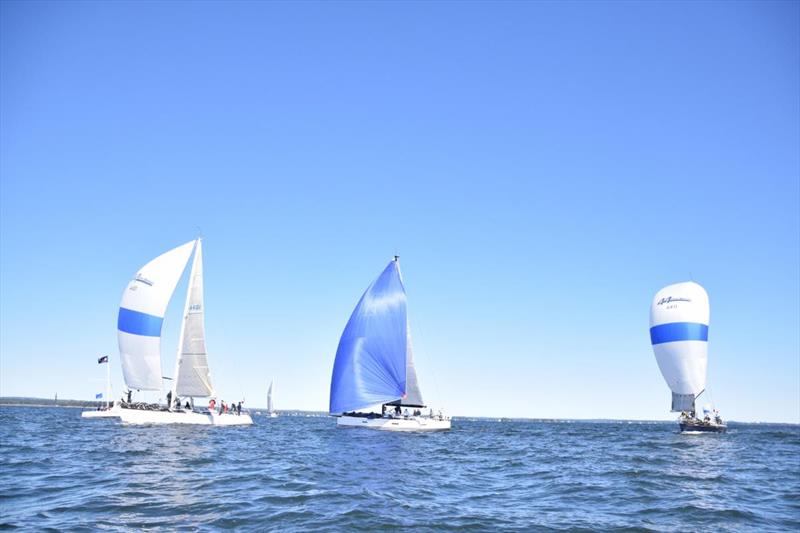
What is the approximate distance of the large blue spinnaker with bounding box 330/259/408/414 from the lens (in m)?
57.2

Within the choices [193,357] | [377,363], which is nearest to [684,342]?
[377,363]

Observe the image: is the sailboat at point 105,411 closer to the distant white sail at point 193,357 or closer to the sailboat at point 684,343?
the distant white sail at point 193,357

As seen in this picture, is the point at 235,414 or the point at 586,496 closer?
the point at 586,496

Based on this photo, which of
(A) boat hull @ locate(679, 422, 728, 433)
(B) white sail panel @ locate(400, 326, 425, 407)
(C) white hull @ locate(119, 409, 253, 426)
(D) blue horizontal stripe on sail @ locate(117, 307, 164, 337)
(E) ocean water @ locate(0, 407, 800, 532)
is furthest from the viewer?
(A) boat hull @ locate(679, 422, 728, 433)

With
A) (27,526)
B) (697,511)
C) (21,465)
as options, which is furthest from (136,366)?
(697,511)

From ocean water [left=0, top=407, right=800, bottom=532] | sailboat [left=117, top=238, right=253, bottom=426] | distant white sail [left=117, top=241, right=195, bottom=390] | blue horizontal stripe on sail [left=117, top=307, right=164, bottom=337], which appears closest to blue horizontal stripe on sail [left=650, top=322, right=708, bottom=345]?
ocean water [left=0, top=407, right=800, bottom=532]

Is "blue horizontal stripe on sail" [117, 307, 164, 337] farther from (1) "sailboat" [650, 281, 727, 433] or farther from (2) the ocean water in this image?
(1) "sailboat" [650, 281, 727, 433]

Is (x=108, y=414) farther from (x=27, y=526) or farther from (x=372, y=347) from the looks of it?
(x=27, y=526)

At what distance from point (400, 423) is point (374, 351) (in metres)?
7.06

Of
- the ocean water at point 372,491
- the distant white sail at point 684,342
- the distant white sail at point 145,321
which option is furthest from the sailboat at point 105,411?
the distant white sail at point 684,342

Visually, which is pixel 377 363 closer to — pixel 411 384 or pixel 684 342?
pixel 411 384

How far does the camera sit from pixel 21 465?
74.2ft

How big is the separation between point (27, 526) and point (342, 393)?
4606 centimetres

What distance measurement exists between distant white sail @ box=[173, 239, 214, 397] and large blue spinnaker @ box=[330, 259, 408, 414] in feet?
40.0
